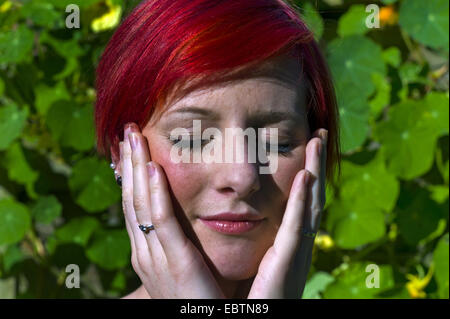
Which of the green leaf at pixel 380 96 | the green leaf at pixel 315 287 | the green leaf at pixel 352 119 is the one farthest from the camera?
the green leaf at pixel 380 96

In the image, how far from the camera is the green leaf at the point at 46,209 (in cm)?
190

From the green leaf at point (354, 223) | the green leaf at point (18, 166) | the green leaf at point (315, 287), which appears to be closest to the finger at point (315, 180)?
the green leaf at point (315, 287)

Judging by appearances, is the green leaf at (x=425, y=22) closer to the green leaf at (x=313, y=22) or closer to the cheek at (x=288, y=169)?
the green leaf at (x=313, y=22)

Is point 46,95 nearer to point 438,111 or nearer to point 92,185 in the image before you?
point 92,185

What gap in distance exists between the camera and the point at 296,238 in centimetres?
76

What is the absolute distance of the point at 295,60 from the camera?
2.56ft

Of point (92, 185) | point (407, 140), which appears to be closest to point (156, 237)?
point (92, 185)

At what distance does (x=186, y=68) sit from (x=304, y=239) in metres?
0.29

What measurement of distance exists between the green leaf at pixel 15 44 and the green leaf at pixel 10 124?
163mm

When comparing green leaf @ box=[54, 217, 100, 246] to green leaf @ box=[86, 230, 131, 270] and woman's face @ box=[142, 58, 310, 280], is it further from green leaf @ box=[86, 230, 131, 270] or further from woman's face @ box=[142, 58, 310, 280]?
woman's face @ box=[142, 58, 310, 280]

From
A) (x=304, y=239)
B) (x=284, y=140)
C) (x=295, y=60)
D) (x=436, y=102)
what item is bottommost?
(x=304, y=239)
